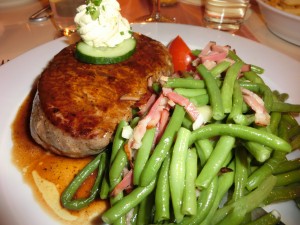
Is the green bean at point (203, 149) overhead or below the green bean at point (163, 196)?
overhead

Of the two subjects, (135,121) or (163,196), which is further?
(135,121)

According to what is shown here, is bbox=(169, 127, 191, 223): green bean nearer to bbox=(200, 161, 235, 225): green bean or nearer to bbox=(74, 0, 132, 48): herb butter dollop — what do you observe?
bbox=(200, 161, 235, 225): green bean

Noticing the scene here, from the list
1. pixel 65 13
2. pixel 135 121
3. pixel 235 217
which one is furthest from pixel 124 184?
pixel 65 13

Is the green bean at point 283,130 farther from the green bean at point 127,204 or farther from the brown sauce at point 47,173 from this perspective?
the brown sauce at point 47,173

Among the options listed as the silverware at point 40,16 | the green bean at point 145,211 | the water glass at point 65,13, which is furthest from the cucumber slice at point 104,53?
the silverware at point 40,16

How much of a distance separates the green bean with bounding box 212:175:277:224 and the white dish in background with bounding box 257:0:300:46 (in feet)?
7.06

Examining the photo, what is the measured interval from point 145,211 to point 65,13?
2.77m

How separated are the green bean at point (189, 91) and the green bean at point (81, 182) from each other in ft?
2.36

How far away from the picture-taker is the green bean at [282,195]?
78.3 inches

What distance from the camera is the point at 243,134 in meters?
1.81

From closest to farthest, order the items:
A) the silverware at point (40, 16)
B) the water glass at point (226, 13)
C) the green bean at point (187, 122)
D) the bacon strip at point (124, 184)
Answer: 1. the bacon strip at point (124, 184)
2. the green bean at point (187, 122)
3. the water glass at point (226, 13)
4. the silverware at point (40, 16)

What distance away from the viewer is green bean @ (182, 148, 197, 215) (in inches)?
66.4

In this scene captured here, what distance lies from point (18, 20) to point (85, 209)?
9.74 feet

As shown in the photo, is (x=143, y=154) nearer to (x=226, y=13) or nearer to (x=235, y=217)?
(x=235, y=217)
